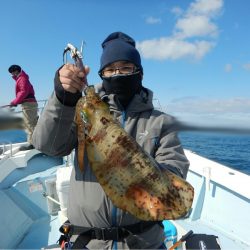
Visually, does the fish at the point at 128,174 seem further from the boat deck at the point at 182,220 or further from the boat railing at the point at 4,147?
the boat railing at the point at 4,147

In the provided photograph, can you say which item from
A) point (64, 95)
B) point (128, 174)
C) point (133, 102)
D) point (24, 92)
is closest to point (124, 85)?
point (133, 102)

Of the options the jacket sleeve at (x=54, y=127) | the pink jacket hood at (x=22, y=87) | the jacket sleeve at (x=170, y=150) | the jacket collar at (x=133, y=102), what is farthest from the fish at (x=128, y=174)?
the pink jacket hood at (x=22, y=87)

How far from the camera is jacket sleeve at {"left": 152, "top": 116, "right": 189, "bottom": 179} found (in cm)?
261

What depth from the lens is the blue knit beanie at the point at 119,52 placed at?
8.88 feet

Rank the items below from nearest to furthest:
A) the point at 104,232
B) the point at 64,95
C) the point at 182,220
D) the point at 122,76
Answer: the point at 64,95 → the point at 104,232 → the point at 122,76 → the point at 182,220

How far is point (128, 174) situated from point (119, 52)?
3.92 feet

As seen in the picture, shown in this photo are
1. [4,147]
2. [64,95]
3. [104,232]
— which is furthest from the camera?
[4,147]

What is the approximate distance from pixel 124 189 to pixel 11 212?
497 centimetres

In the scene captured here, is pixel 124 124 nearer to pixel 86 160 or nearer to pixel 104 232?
pixel 86 160

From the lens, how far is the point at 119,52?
272 cm

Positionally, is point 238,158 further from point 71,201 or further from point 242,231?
point 71,201

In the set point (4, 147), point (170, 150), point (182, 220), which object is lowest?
point (182, 220)

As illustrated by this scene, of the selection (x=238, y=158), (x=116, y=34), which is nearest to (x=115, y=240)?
(x=116, y=34)

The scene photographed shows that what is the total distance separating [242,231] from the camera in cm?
535
